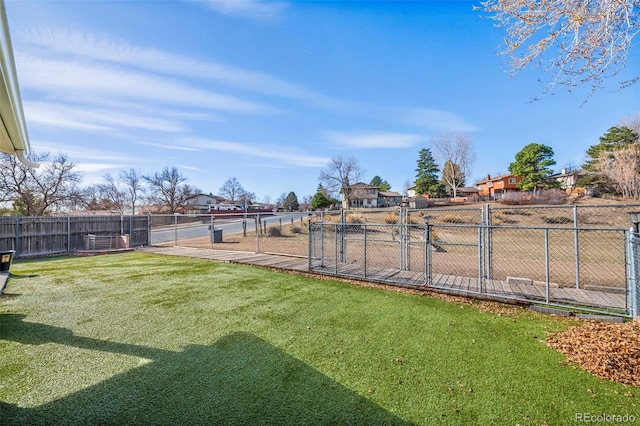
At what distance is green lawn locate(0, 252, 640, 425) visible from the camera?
2.27 metres

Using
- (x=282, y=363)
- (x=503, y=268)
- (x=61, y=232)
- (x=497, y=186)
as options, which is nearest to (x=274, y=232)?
(x=61, y=232)

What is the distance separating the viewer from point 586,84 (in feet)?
12.3

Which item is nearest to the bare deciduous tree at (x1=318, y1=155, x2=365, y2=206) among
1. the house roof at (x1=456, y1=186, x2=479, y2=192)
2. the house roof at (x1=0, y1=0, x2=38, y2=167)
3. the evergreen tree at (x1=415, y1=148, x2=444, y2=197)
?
the evergreen tree at (x1=415, y1=148, x2=444, y2=197)

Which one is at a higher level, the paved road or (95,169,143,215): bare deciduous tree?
(95,169,143,215): bare deciduous tree

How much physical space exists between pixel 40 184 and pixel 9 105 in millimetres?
30869

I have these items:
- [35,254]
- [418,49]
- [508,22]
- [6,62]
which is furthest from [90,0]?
[35,254]

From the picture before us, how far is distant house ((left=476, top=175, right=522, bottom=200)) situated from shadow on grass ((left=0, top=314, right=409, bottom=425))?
45.6 metres

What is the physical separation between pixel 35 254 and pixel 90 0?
10.7 meters

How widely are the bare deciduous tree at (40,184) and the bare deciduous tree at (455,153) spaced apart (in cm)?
4705

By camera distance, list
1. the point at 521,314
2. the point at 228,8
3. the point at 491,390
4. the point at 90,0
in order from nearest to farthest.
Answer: the point at 491,390 < the point at 521,314 < the point at 90,0 < the point at 228,8

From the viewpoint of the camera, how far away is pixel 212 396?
2463 mm

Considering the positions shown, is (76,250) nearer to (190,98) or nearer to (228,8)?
(190,98)

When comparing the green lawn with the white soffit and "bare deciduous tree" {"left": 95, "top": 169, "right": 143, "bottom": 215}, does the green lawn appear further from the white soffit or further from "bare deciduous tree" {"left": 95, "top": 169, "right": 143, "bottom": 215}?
"bare deciduous tree" {"left": 95, "top": 169, "right": 143, "bottom": 215}

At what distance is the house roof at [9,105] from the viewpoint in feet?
5.84
